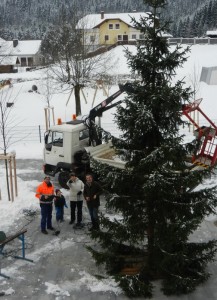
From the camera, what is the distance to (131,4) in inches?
7579

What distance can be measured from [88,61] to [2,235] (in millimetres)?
19739

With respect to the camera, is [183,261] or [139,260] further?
[139,260]

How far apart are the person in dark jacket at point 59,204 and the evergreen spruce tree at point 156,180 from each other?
3077mm

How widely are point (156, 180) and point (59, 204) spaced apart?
5026 millimetres

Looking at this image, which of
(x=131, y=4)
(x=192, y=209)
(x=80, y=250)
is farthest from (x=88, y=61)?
(x=131, y=4)

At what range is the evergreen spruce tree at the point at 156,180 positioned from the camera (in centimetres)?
763

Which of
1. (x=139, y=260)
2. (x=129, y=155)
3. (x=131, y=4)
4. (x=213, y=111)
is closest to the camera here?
(x=129, y=155)

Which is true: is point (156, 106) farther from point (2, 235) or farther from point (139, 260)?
point (2, 235)

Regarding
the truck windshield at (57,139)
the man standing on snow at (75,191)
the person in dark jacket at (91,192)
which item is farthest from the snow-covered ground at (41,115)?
the truck windshield at (57,139)

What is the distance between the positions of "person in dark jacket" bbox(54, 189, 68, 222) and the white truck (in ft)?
8.02

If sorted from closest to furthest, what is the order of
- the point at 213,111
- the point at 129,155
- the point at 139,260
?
the point at 129,155 < the point at 139,260 < the point at 213,111

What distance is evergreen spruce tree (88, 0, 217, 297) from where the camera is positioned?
763 centimetres

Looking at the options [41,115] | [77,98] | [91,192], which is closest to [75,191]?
[91,192]

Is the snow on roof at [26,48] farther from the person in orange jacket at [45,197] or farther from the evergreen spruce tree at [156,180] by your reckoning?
the evergreen spruce tree at [156,180]
